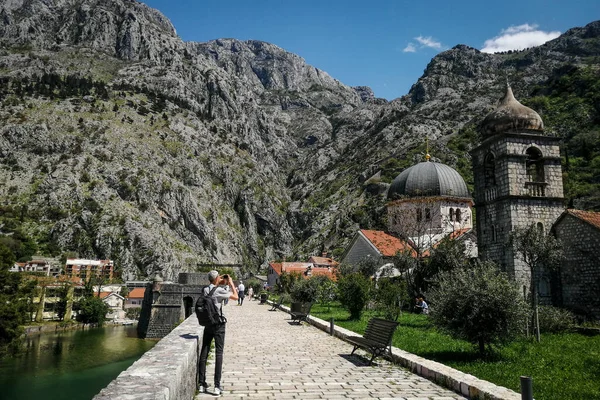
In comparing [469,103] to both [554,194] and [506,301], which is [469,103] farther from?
[506,301]

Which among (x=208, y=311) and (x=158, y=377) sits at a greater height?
(x=208, y=311)

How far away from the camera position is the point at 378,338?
31.7 feet

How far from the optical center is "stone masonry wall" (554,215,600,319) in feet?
58.8

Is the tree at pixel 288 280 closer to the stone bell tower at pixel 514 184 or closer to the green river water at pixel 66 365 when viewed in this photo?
the green river water at pixel 66 365

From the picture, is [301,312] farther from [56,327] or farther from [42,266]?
[42,266]

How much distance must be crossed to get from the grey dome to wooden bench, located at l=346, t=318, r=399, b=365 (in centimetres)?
2884

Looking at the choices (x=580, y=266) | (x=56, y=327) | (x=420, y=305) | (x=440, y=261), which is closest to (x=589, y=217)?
(x=580, y=266)

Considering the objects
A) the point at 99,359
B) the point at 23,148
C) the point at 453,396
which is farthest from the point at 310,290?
the point at 23,148

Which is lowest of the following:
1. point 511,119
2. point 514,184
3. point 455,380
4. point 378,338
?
point 455,380

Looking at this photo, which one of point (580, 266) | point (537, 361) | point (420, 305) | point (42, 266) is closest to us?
point (537, 361)

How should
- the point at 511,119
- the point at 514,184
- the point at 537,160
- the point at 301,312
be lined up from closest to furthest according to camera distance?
the point at 301,312 → the point at 514,184 → the point at 537,160 → the point at 511,119

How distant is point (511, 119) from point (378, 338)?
1747 centimetres

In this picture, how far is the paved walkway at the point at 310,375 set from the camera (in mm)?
6680

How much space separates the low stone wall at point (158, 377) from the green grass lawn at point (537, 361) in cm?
546
